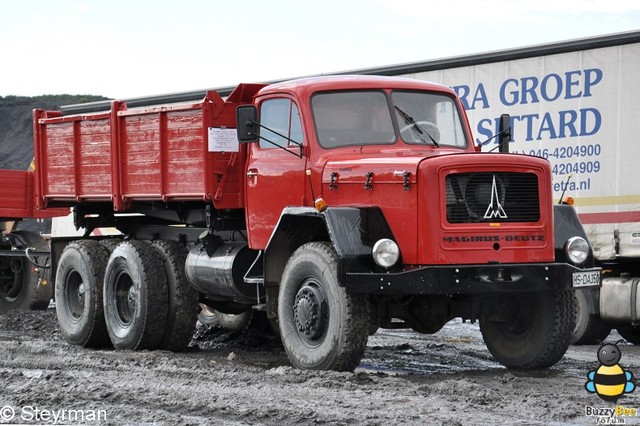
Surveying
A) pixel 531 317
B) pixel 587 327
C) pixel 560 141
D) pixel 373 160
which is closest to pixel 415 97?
pixel 373 160

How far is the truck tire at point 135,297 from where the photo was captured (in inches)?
511

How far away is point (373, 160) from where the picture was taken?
1064 cm

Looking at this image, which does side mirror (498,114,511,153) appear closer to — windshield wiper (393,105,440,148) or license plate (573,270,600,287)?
windshield wiper (393,105,440,148)

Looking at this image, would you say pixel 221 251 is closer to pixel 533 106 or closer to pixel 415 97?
pixel 415 97

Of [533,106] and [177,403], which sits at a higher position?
[533,106]

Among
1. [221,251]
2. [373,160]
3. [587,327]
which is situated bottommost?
[587,327]

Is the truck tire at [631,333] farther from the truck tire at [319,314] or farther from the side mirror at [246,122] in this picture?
the side mirror at [246,122]

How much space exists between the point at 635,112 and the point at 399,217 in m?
5.22

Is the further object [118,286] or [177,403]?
[118,286]

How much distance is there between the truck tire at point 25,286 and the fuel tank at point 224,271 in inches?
234

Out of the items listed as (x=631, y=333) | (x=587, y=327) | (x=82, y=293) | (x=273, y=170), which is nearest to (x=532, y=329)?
(x=273, y=170)

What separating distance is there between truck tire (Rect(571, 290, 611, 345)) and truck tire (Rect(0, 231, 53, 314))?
25.4 feet

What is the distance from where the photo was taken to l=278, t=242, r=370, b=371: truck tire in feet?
33.0

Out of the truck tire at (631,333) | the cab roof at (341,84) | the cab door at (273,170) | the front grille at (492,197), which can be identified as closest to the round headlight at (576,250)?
the front grille at (492,197)
